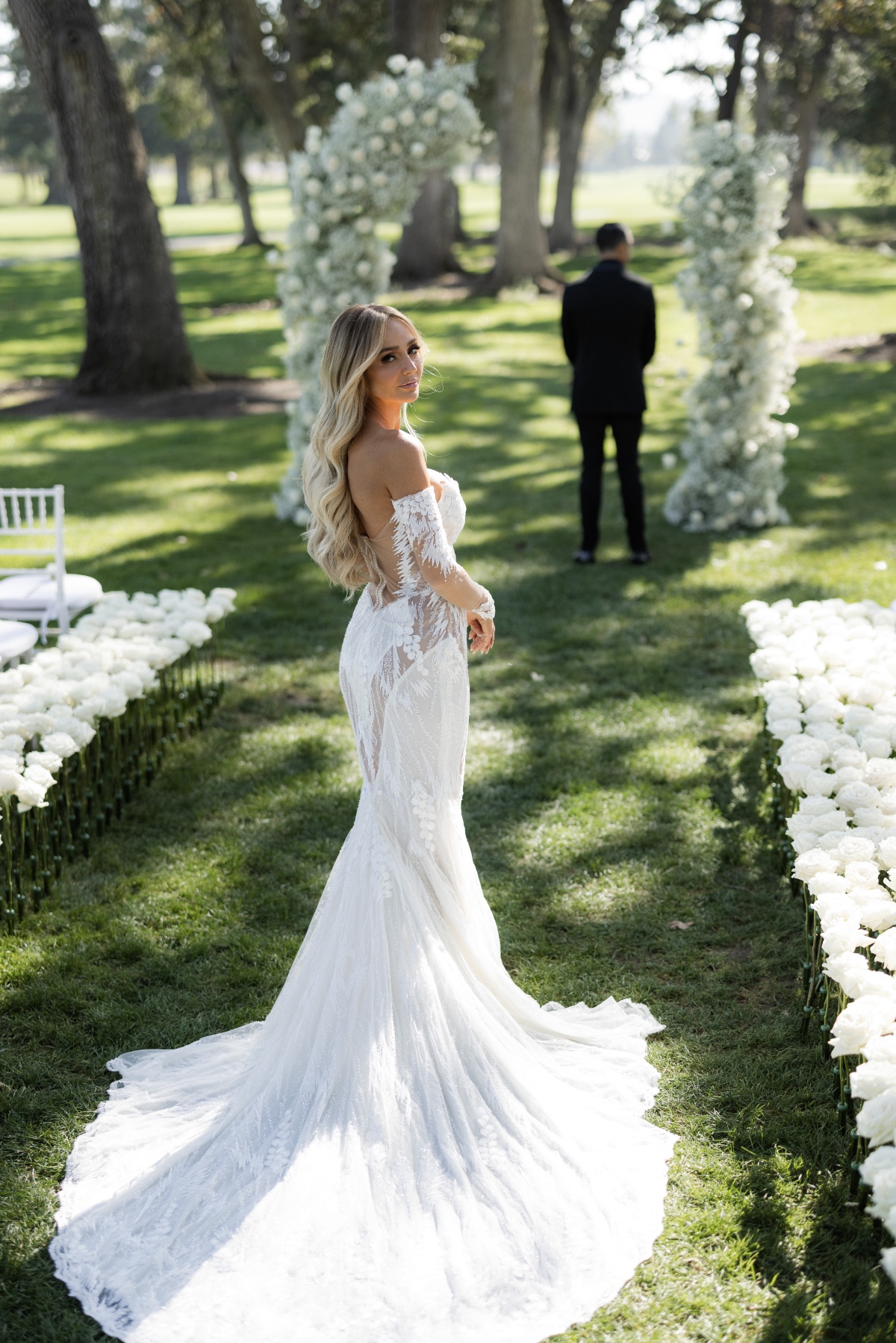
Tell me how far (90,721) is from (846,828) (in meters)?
3.52

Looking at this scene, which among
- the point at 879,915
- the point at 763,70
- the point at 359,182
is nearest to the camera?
the point at 879,915

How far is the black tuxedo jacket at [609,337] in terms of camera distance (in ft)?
29.3

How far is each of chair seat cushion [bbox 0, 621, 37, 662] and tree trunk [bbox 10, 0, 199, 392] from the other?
10.0 metres

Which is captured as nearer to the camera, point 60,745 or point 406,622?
point 406,622

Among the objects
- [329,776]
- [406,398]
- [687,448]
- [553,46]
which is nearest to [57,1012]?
[329,776]

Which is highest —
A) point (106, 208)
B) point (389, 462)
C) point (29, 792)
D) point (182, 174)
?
point (182, 174)

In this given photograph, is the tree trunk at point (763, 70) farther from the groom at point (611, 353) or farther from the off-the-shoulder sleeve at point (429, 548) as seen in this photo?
the off-the-shoulder sleeve at point (429, 548)

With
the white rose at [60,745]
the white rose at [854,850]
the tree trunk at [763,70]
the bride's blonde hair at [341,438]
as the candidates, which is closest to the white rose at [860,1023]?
the white rose at [854,850]

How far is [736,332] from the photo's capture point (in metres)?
10.2

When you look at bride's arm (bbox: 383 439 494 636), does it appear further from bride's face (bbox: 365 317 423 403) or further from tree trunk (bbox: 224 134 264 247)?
tree trunk (bbox: 224 134 264 247)

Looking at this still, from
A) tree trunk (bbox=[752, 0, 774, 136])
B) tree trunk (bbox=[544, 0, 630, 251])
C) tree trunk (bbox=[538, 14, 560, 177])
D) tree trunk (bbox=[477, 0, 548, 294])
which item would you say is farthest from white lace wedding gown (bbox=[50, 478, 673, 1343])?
tree trunk (bbox=[544, 0, 630, 251])

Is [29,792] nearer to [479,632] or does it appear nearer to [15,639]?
[15,639]

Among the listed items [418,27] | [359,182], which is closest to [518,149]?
[418,27]

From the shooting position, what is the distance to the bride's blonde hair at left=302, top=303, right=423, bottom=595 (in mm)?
3316
